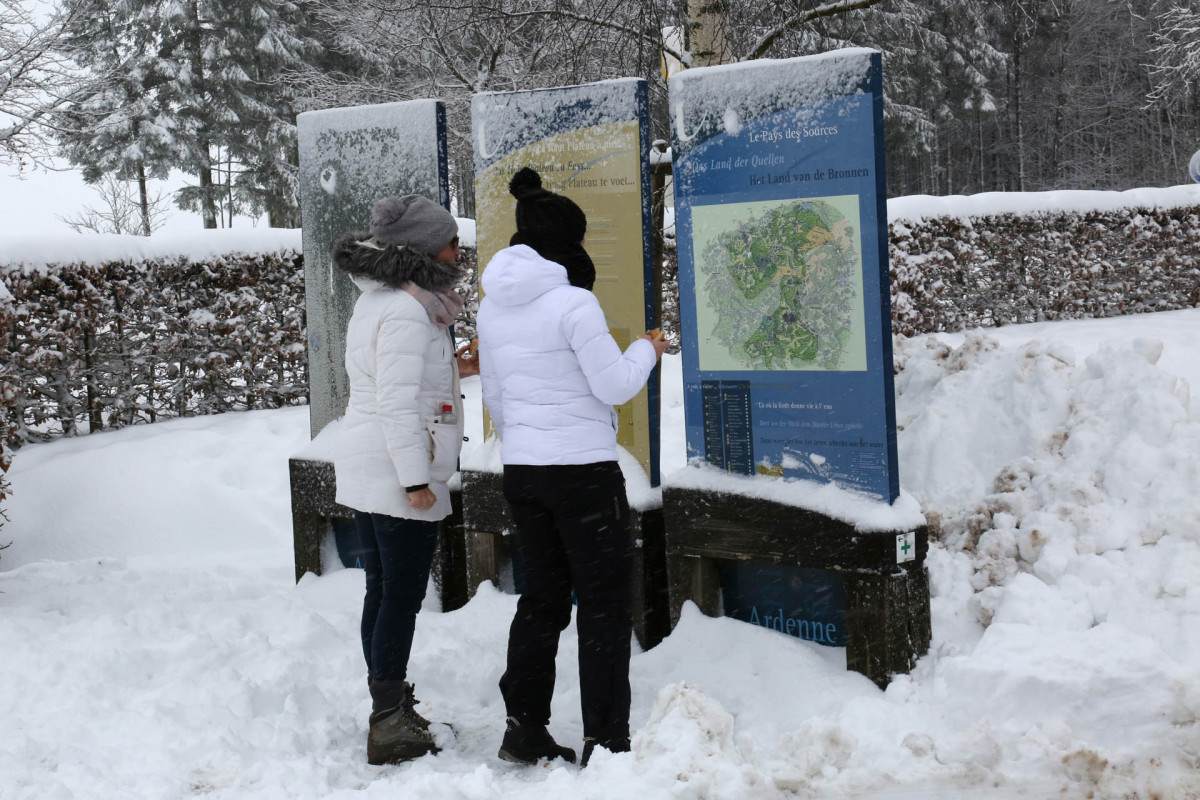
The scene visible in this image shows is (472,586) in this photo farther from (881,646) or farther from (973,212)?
(973,212)

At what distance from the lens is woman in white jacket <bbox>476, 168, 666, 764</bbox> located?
131 inches

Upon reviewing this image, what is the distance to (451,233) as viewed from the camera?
375 centimetres

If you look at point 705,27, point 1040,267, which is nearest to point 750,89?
point 705,27

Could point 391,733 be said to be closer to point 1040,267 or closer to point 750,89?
point 750,89

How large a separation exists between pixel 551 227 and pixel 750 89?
1.10 meters

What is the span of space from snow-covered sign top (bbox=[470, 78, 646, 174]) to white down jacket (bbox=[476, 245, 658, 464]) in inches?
51.1

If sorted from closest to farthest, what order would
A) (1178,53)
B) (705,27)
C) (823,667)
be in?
1. (823,667)
2. (705,27)
3. (1178,53)

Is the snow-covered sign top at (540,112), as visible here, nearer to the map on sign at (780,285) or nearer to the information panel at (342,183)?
the information panel at (342,183)

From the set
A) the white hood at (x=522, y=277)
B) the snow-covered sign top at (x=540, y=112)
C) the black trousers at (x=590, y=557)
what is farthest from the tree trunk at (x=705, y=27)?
the black trousers at (x=590, y=557)

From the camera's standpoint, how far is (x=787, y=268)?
13.2 feet

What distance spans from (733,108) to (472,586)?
97.9 inches

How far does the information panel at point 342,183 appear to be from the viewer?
16.6 feet

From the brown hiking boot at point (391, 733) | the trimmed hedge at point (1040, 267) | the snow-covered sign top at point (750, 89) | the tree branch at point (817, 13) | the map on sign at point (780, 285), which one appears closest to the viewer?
the brown hiking boot at point (391, 733)

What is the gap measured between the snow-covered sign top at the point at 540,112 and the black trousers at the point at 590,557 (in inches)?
69.2
